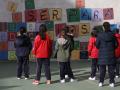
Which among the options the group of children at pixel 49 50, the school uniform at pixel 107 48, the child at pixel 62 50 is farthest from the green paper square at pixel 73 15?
the school uniform at pixel 107 48

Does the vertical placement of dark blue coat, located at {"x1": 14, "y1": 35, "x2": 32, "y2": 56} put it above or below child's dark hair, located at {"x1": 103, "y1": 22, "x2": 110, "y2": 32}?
below

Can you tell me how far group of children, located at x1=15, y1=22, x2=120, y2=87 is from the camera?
13.5m

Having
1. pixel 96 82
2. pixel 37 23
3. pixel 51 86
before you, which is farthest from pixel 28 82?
pixel 37 23

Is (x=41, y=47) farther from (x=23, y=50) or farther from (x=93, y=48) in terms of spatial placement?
(x=93, y=48)

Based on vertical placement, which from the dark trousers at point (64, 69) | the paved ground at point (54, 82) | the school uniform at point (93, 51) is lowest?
the paved ground at point (54, 82)

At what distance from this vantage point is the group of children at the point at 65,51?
1347 cm

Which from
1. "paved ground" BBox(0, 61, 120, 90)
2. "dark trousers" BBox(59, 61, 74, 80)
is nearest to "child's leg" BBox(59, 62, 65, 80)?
"dark trousers" BBox(59, 61, 74, 80)

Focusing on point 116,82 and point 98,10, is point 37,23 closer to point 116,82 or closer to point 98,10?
point 98,10

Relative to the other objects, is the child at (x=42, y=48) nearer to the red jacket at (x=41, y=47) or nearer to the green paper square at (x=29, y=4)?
the red jacket at (x=41, y=47)

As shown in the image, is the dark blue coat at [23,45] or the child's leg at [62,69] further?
the dark blue coat at [23,45]

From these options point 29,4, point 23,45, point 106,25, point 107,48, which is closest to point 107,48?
point 107,48

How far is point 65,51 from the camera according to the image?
1436 cm

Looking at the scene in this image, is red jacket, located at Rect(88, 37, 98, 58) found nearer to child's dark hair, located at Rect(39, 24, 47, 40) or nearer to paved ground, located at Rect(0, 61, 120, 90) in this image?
paved ground, located at Rect(0, 61, 120, 90)

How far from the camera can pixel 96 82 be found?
14609 mm
